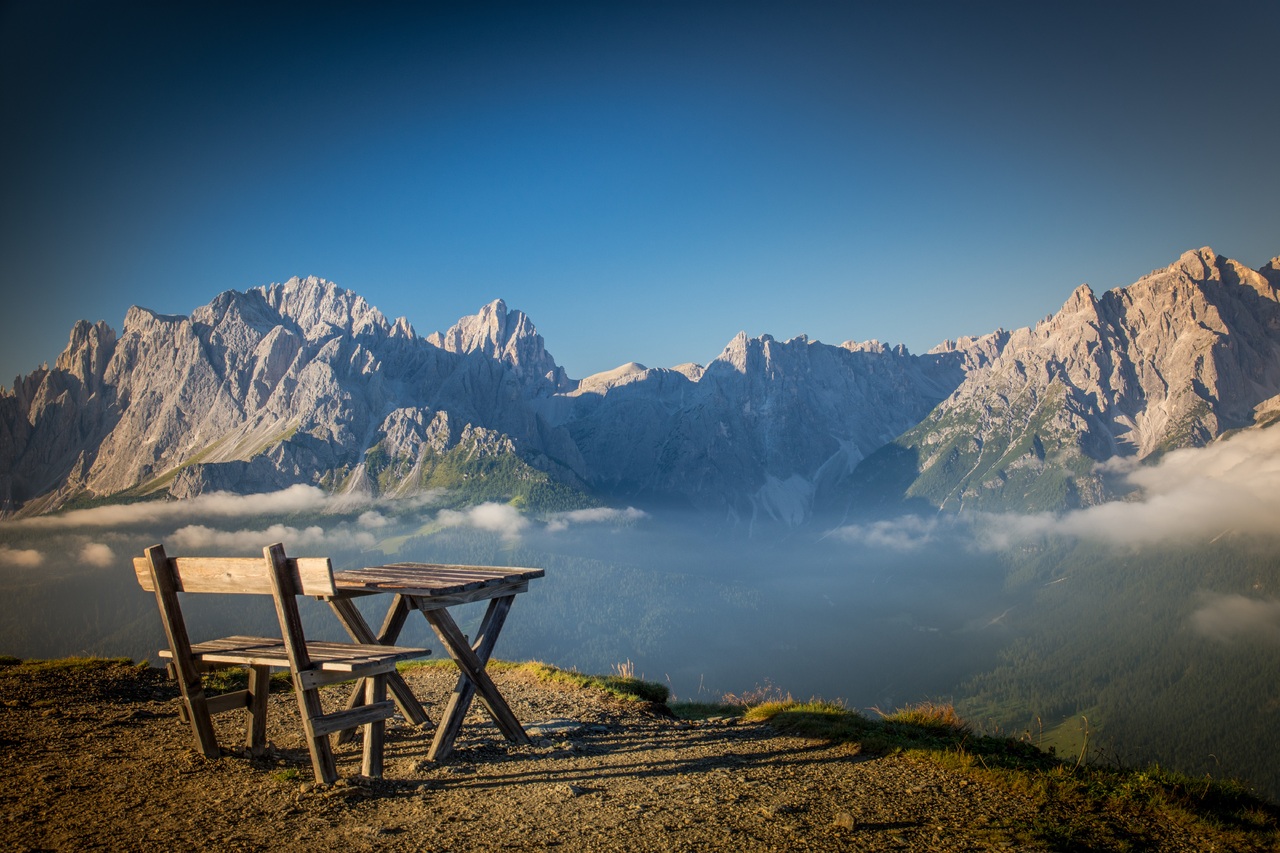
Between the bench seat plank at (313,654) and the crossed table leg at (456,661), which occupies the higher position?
the bench seat plank at (313,654)

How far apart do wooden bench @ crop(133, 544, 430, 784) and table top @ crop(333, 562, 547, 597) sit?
80 cm

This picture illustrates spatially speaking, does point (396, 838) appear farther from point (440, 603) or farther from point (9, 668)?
point (9, 668)

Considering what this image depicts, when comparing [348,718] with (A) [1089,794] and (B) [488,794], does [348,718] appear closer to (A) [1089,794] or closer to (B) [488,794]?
(B) [488,794]

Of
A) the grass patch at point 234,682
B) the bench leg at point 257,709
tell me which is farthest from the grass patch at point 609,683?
the bench leg at point 257,709

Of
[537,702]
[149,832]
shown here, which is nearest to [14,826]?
[149,832]

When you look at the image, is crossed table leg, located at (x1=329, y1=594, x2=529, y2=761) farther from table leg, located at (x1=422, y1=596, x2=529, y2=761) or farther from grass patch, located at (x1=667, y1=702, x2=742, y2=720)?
grass patch, located at (x1=667, y1=702, x2=742, y2=720)

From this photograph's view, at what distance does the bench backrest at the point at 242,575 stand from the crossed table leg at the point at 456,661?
4.02 feet

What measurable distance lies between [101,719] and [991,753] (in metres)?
14.1

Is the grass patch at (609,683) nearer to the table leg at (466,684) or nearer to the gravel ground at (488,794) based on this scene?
the gravel ground at (488,794)

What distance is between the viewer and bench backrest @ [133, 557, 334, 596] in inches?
318

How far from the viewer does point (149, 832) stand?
6.97 m

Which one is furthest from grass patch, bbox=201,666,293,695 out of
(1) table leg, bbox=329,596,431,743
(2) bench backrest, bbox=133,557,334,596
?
(2) bench backrest, bbox=133,557,334,596

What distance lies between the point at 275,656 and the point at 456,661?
2.38m

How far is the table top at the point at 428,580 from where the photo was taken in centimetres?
953
